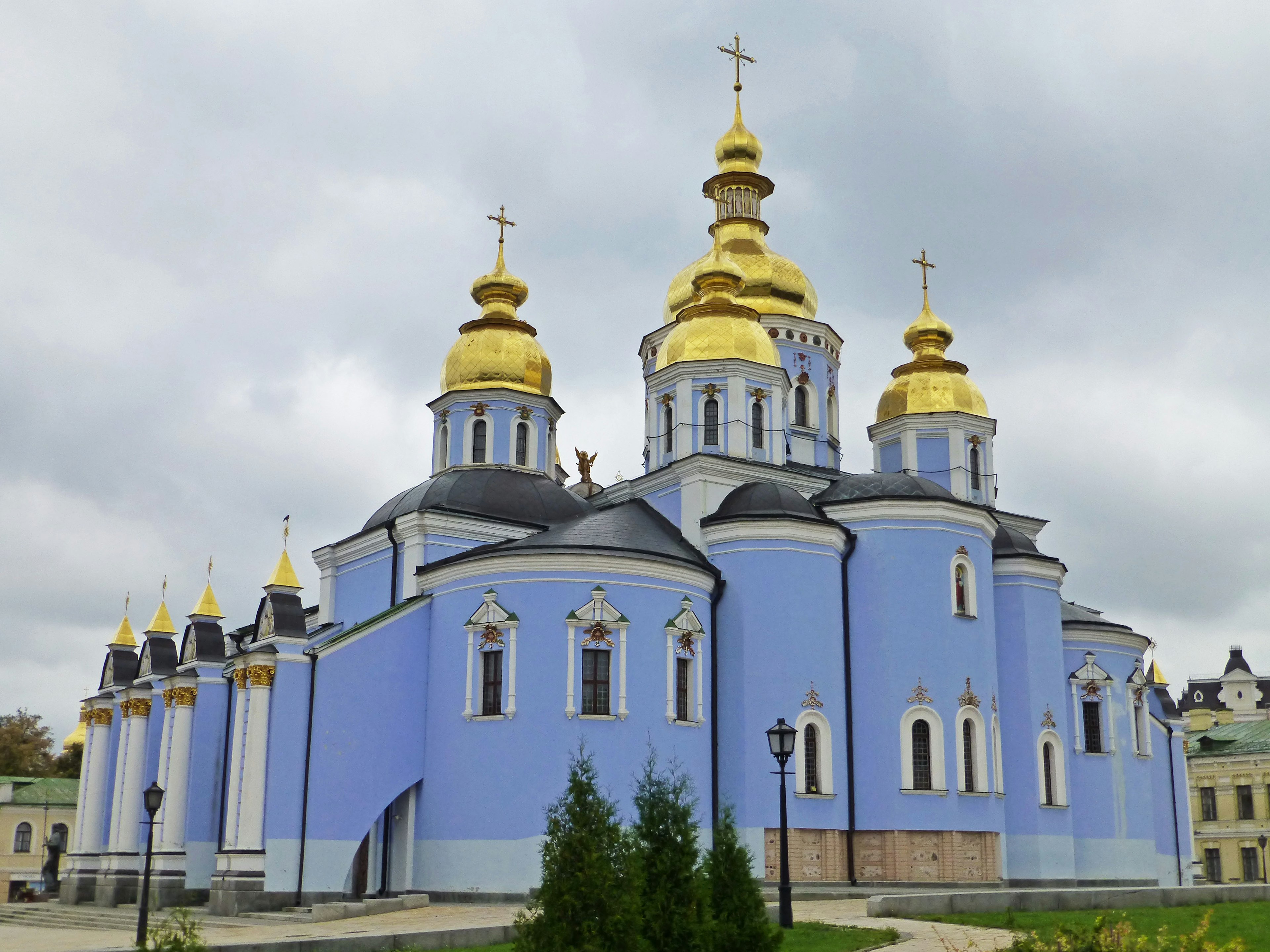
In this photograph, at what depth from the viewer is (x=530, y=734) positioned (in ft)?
71.8

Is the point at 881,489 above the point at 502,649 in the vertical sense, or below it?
above

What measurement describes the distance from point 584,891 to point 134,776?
65.3 feet

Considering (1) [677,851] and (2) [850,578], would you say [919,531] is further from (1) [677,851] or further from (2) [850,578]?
(1) [677,851]

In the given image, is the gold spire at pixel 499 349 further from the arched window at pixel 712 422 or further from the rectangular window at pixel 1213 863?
the rectangular window at pixel 1213 863

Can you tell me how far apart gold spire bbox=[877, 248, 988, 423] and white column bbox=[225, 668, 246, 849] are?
53.9ft

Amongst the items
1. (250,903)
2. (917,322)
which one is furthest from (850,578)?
(250,903)

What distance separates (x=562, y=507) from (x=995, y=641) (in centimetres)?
914

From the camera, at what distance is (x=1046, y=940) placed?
405 inches

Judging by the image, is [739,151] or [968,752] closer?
[968,752]

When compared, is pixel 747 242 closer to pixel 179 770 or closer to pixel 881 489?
pixel 881 489

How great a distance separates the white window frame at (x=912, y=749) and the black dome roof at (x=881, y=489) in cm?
399

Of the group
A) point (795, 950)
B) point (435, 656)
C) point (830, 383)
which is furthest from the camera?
point (830, 383)

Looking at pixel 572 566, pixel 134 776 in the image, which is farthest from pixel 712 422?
pixel 134 776

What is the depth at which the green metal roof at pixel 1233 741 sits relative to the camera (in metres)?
46.7
